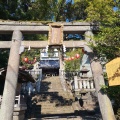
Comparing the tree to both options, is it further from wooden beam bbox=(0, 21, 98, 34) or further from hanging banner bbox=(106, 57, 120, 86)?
hanging banner bbox=(106, 57, 120, 86)

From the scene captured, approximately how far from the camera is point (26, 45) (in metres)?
7.64

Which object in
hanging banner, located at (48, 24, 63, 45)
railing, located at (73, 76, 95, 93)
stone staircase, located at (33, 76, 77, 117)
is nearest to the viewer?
hanging banner, located at (48, 24, 63, 45)

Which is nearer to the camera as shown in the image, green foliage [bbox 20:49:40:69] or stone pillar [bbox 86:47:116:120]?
stone pillar [bbox 86:47:116:120]

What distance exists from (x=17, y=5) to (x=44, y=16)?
279 centimetres

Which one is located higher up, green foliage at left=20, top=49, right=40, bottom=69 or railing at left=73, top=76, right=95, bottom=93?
green foliage at left=20, top=49, right=40, bottom=69

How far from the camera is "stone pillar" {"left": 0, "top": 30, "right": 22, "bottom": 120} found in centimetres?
644

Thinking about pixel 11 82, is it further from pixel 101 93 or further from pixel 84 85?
pixel 84 85

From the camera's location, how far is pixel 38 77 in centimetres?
1808

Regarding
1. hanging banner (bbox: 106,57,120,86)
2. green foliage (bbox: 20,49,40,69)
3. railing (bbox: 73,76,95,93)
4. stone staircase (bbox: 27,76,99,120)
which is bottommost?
stone staircase (bbox: 27,76,99,120)

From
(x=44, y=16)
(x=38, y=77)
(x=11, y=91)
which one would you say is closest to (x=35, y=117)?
(x=11, y=91)

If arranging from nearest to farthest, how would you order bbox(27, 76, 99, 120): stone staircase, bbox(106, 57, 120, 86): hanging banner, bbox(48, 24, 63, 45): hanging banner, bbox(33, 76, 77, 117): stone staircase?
bbox(106, 57, 120, 86): hanging banner → bbox(48, 24, 63, 45): hanging banner → bbox(27, 76, 99, 120): stone staircase → bbox(33, 76, 77, 117): stone staircase

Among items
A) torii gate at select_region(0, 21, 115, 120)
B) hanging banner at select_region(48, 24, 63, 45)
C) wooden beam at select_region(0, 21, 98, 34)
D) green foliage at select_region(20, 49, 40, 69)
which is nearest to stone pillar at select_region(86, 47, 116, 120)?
torii gate at select_region(0, 21, 115, 120)

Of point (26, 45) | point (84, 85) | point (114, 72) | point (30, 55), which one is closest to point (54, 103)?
point (84, 85)

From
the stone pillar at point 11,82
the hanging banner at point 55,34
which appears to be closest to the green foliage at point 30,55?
the stone pillar at point 11,82
